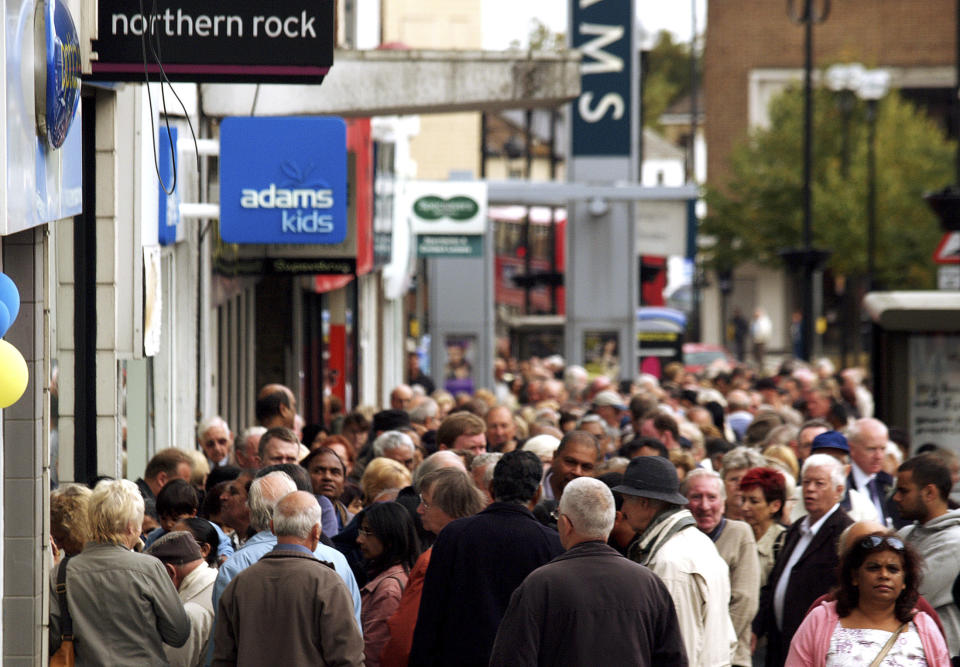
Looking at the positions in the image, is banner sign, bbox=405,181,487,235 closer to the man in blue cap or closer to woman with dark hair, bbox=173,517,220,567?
the man in blue cap

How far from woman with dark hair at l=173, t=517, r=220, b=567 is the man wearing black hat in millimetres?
1871

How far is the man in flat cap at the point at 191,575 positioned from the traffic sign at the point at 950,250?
13159 mm

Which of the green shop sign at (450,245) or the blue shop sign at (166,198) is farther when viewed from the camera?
the green shop sign at (450,245)

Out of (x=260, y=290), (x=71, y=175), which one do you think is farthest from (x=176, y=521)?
(x=260, y=290)

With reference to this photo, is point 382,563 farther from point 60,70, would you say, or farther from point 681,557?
point 60,70

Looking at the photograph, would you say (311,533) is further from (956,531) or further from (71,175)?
(956,531)

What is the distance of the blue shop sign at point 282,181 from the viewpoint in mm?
Result: 15188

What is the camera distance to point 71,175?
8344 mm

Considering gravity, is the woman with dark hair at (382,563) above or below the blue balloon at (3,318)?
below

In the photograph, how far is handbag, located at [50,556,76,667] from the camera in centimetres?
725

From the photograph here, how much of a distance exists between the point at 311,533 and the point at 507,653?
0.98 metres

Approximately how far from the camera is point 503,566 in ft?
25.3

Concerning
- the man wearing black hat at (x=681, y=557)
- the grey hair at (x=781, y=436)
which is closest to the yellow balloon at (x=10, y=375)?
the man wearing black hat at (x=681, y=557)

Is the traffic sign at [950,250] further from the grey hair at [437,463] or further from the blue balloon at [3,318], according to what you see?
the blue balloon at [3,318]
